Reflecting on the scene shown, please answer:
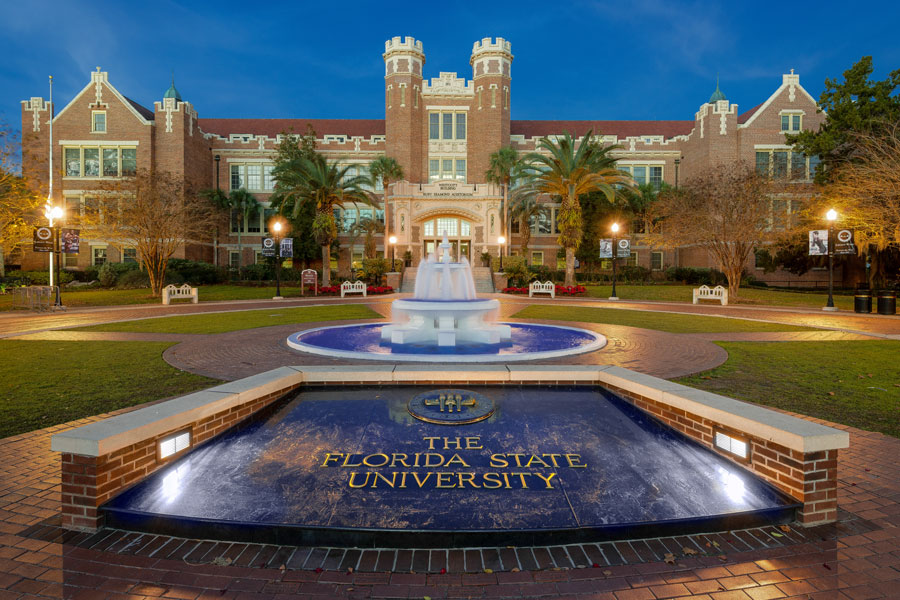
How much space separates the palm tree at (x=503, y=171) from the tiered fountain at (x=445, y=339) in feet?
96.2

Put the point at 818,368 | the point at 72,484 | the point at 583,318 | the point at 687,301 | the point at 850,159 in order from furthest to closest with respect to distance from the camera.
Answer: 1. the point at 850,159
2. the point at 687,301
3. the point at 583,318
4. the point at 818,368
5. the point at 72,484

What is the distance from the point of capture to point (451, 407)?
203 inches

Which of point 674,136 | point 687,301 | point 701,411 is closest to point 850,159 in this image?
point 687,301

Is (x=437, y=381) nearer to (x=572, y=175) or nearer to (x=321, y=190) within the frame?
(x=572, y=175)

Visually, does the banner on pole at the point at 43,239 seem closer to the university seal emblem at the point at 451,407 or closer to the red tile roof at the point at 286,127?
the university seal emblem at the point at 451,407

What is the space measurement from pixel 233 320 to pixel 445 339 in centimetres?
949

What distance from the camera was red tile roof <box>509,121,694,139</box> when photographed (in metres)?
50.7

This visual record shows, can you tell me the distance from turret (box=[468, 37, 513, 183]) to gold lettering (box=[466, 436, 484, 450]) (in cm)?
4142

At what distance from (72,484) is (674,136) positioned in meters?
56.9

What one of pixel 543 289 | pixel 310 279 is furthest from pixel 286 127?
pixel 543 289

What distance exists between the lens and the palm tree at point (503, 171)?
40438 millimetres

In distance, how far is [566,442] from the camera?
442 centimetres

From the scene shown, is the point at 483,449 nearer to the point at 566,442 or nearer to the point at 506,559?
the point at 566,442

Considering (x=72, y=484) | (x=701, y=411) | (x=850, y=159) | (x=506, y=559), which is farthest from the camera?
(x=850, y=159)
